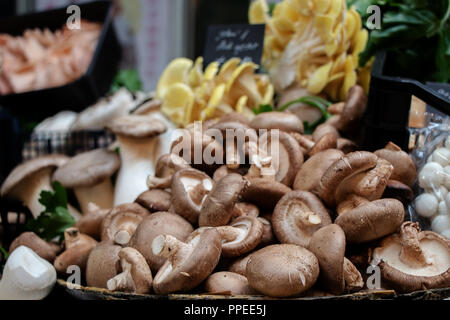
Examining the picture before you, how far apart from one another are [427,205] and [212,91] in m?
1.08

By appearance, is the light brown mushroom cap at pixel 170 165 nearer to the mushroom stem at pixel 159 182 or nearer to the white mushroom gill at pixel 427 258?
the mushroom stem at pixel 159 182

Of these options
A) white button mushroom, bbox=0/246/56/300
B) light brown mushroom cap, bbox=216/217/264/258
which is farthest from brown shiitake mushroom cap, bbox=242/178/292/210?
white button mushroom, bbox=0/246/56/300

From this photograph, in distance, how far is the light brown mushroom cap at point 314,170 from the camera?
52.9 inches

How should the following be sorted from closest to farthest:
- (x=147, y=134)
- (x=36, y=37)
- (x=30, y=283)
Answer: (x=30, y=283) < (x=147, y=134) < (x=36, y=37)

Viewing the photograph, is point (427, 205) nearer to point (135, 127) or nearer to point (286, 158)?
point (286, 158)

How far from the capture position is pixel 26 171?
1793 mm

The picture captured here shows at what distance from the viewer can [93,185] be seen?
1.74 metres

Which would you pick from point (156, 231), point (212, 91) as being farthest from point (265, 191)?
point (212, 91)

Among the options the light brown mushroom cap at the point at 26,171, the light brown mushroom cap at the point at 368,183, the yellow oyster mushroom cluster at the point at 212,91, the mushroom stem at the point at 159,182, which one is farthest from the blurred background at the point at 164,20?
the light brown mushroom cap at the point at 368,183

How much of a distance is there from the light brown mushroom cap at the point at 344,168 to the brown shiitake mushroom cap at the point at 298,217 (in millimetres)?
52

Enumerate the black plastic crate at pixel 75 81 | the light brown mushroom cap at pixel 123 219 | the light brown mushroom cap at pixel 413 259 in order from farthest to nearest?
the black plastic crate at pixel 75 81 < the light brown mushroom cap at pixel 123 219 < the light brown mushroom cap at pixel 413 259
